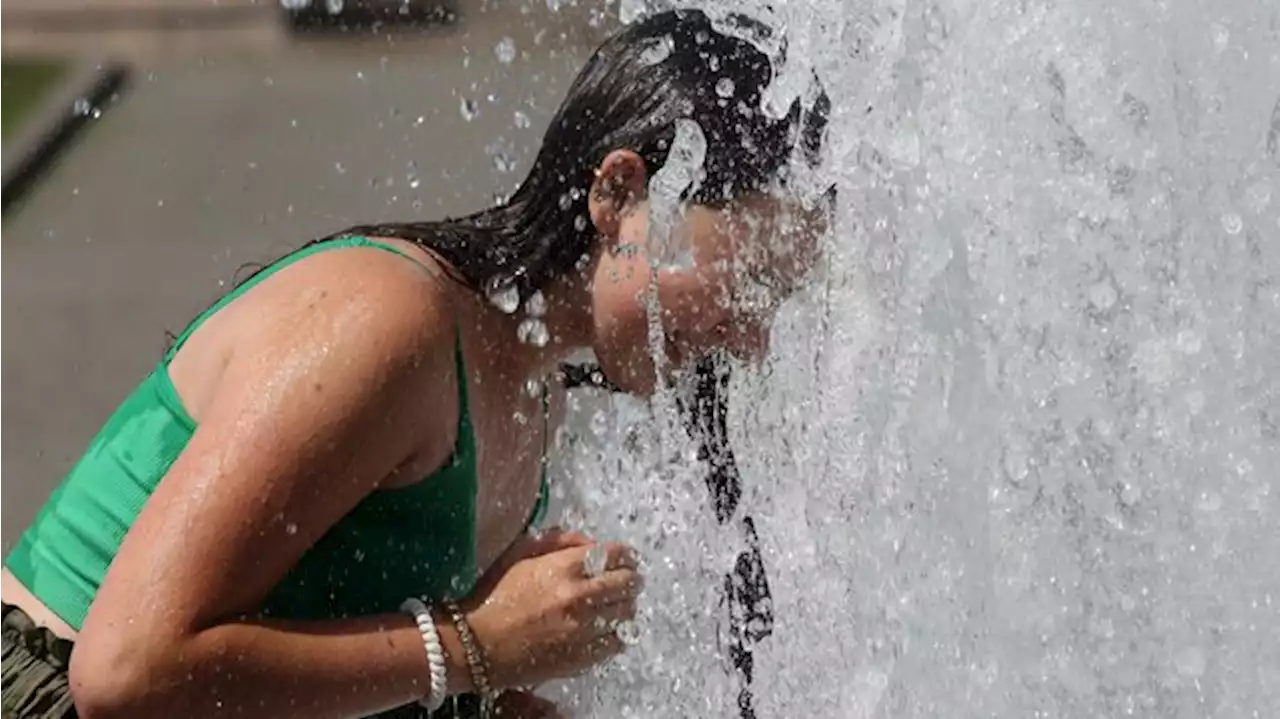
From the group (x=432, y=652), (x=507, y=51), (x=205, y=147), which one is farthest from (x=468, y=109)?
(x=432, y=652)

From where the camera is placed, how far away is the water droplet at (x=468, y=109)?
23.6 feet

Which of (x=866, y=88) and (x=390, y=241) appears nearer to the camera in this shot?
(x=390, y=241)

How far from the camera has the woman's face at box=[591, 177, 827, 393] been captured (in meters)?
1.77

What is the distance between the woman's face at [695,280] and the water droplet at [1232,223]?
1.78 feet

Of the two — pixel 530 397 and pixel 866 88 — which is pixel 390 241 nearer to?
pixel 530 397

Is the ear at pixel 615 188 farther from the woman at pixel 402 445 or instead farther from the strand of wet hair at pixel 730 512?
the strand of wet hair at pixel 730 512

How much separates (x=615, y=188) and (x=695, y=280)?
0.37ft

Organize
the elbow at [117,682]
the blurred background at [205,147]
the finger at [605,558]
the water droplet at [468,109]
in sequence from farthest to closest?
the water droplet at [468,109], the blurred background at [205,147], the finger at [605,558], the elbow at [117,682]

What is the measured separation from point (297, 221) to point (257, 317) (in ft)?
15.1

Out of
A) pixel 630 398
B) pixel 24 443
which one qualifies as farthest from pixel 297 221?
→ pixel 630 398

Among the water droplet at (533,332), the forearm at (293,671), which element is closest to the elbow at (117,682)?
the forearm at (293,671)

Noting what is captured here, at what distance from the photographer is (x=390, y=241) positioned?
1688 millimetres

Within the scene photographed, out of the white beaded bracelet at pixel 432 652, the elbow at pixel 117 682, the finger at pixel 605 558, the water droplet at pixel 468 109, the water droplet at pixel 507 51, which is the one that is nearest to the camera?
the elbow at pixel 117 682

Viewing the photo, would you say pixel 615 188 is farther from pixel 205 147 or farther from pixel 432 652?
pixel 205 147
